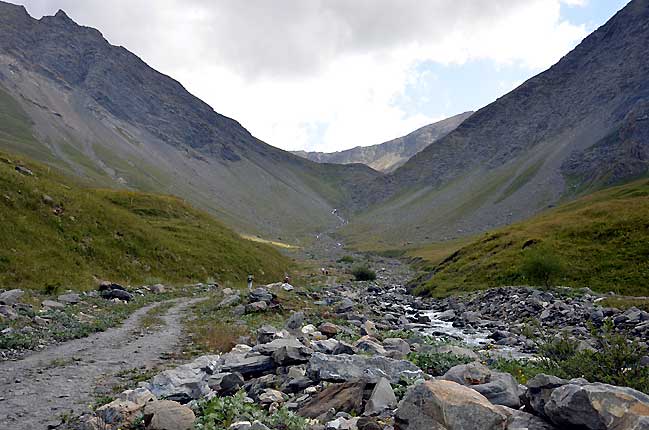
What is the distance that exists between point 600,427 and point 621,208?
70027 mm

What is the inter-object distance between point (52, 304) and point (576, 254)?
51351 millimetres

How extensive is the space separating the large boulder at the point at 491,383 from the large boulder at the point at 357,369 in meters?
1.53

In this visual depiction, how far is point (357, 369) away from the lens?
455 inches

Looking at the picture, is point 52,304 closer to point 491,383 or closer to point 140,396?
point 140,396

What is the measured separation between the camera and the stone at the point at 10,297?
2303 centimetres

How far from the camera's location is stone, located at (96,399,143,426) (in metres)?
9.91

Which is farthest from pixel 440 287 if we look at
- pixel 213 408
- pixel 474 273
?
pixel 213 408

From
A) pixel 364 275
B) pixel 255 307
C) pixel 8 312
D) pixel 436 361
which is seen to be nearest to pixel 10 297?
pixel 8 312

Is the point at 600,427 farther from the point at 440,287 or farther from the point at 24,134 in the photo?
the point at 24,134

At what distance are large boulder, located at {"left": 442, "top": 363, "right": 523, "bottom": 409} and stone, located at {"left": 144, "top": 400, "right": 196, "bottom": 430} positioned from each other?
19.2ft

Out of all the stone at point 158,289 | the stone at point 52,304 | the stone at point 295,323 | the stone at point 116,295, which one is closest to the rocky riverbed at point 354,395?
the stone at point 295,323

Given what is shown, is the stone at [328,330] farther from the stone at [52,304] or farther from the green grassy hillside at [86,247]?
the green grassy hillside at [86,247]

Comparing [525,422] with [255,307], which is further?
[255,307]

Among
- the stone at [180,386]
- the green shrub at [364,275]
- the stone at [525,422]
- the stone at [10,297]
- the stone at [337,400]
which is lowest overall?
the green shrub at [364,275]
